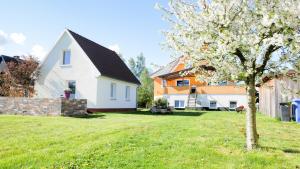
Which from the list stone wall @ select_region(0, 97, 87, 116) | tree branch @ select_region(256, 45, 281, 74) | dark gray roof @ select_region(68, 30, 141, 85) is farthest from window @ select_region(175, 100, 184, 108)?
tree branch @ select_region(256, 45, 281, 74)

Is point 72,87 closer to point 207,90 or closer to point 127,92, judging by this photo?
point 127,92

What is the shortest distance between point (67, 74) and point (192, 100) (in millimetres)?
17021

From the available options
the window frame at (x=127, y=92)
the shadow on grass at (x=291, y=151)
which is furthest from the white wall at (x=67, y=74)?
the shadow on grass at (x=291, y=151)

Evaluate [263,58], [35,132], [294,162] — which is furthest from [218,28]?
[35,132]

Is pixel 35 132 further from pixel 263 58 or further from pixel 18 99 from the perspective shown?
pixel 18 99

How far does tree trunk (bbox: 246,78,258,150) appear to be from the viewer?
25.0 ft

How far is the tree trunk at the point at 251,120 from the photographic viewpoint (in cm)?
763

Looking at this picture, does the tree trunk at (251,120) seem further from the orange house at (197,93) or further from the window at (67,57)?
the orange house at (197,93)

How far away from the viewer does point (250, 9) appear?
6.96 m

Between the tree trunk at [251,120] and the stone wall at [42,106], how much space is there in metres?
12.0

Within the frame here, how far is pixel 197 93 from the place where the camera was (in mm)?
35938

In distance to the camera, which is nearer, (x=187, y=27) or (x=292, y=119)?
(x=187, y=27)

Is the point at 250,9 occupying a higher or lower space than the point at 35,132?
higher

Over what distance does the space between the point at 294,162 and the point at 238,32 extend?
3.09 meters
